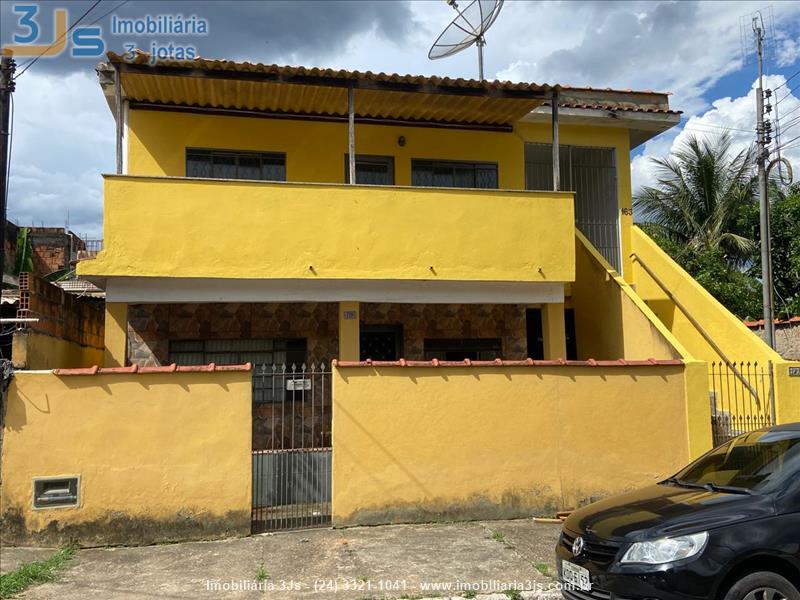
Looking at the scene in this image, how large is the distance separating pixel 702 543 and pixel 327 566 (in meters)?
3.65

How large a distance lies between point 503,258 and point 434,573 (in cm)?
527

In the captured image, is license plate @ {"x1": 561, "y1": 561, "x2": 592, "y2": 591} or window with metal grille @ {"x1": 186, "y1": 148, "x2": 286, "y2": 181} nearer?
license plate @ {"x1": 561, "y1": 561, "x2": 592, "y2": 591}

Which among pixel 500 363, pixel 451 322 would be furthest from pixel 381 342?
pixel 500 363

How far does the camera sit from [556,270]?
1059 centimetres

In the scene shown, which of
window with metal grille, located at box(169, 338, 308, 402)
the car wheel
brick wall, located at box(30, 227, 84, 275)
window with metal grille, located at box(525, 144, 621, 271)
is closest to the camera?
the car wheel

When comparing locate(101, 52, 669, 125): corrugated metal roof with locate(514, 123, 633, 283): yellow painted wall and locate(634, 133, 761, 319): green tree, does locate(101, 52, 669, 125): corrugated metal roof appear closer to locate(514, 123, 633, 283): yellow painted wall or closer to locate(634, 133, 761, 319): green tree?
locate(514, 123, 633, 283): yellow painted wall

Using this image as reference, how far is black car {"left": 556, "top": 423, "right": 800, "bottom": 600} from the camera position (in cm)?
442

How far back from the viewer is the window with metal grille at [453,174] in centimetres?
1252

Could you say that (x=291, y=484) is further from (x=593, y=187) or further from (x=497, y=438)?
(x=593, y=187)

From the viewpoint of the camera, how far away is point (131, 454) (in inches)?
301

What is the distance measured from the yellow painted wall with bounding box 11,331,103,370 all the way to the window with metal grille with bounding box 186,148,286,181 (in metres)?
3.48

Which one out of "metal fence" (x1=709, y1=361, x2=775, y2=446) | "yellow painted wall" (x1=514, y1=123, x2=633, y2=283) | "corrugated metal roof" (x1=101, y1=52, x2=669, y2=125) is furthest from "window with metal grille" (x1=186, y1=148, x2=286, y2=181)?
"metal fence" (x1=709, y1=361, x2=775, y2=446)

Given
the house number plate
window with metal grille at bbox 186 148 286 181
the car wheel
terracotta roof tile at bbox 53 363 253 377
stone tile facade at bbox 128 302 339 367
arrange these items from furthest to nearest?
window with metal grille at bbox 186 148 286 181 < stone tile facade at bbox 128 302 339 367 < the house number plate < terracotta roof tile at bbox 53 363 253 377 < the car wheel

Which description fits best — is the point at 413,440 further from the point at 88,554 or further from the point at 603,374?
the point at 88,554
